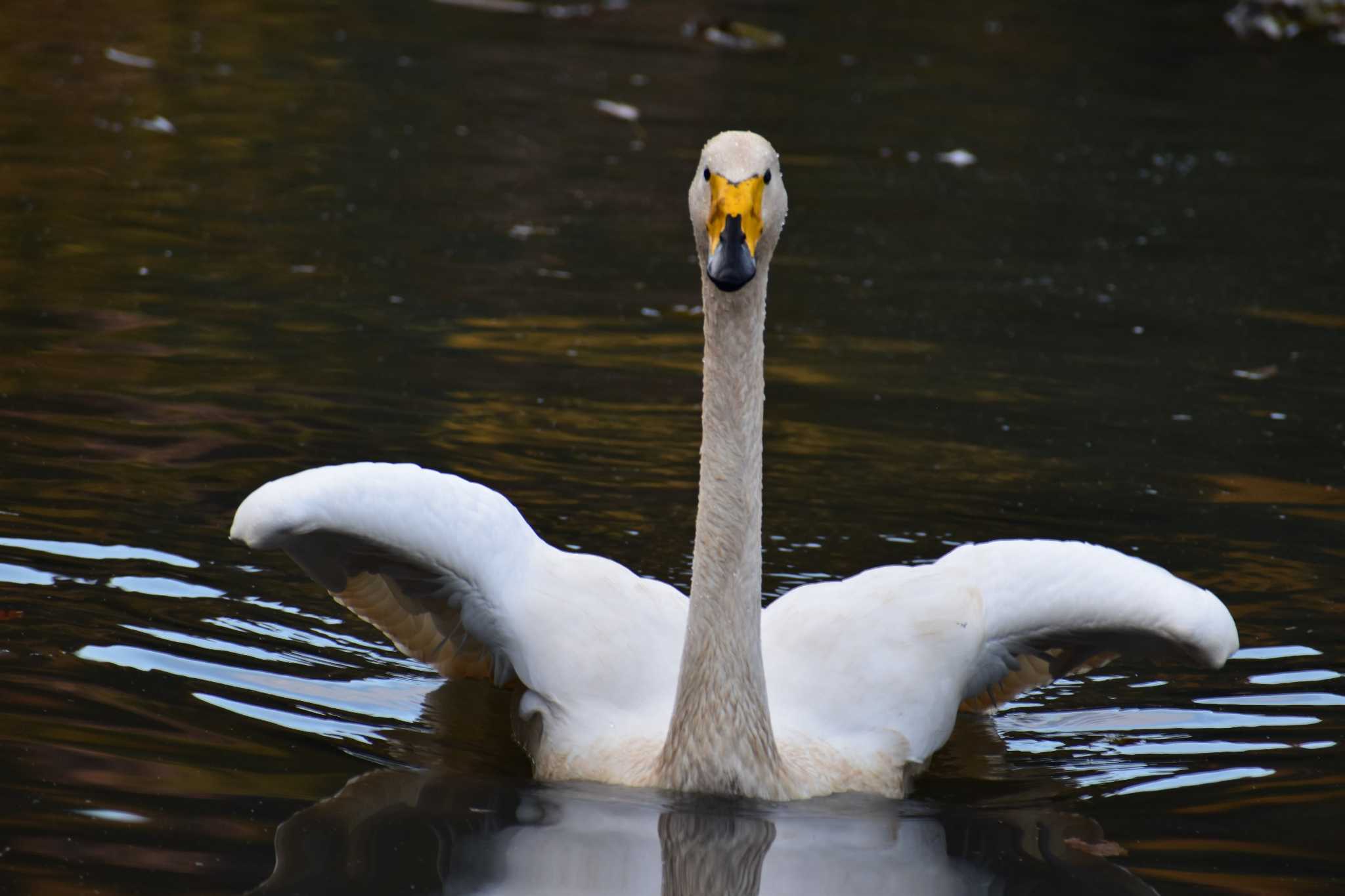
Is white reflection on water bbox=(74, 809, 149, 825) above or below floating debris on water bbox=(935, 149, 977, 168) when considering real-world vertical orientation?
above

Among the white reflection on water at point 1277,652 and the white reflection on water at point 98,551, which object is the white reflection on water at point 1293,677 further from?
the white reflection on water at point 98,551

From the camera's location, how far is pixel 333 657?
6.55 metres

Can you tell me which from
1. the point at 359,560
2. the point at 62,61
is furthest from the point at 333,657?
the point at 62,61

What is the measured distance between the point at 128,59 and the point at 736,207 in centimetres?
1519

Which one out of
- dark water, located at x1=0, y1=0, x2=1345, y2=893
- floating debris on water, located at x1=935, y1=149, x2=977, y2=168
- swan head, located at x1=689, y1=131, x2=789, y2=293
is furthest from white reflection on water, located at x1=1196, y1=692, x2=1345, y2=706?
floating debris on water, located at x1=935, y1=149, x2=977, y2=168

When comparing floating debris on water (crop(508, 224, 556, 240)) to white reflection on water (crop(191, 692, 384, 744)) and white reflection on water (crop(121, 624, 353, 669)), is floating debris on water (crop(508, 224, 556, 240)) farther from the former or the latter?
white reflection on water (crop(191, 692, 384, 744))

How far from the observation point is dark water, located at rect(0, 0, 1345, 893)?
5199 mm

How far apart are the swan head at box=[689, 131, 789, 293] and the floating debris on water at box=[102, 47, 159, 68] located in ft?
47.4

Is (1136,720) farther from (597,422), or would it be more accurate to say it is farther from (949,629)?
(597,422)

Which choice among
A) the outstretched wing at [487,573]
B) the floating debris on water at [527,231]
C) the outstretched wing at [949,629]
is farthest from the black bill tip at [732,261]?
the floating debris on water at [527,231]

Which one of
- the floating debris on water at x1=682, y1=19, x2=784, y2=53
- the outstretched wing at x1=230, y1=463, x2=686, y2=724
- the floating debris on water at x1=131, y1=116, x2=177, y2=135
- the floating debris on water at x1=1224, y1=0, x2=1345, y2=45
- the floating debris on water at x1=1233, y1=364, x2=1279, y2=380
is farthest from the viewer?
the floating debris on water at x1=1224, y1=0, x2=1345, y2=45

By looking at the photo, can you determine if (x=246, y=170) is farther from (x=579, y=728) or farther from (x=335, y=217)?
(x=579, y=728)

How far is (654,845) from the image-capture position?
5.07 m

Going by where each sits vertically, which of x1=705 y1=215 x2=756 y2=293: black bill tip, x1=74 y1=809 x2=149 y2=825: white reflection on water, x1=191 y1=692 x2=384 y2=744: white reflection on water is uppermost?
x1=705 y1=215 x2=756 y2=293: black bill tip
